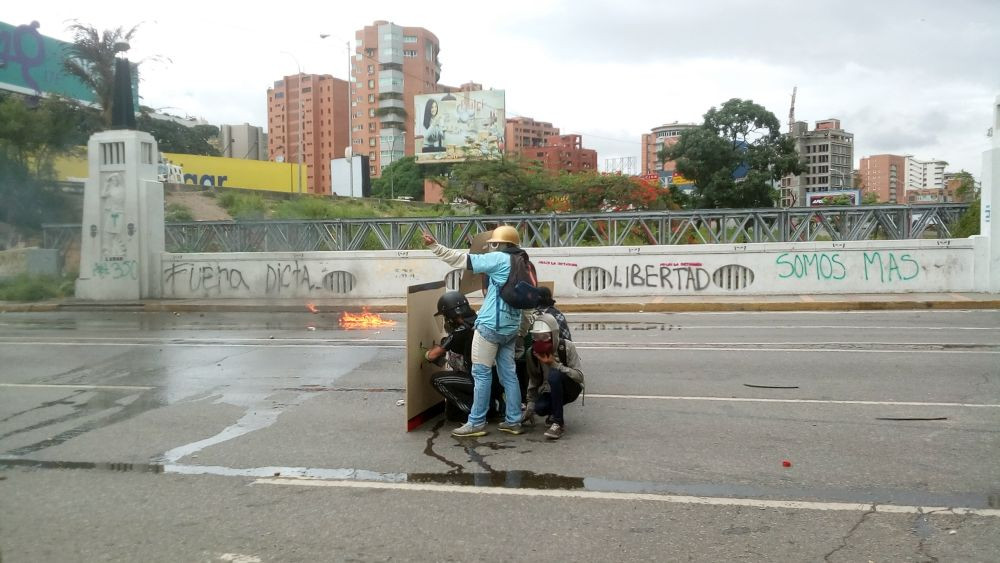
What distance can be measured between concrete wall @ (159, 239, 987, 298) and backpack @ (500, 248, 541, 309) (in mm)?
13989

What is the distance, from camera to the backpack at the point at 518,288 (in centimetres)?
604

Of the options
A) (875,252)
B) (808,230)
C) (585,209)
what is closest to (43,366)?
(875,252)

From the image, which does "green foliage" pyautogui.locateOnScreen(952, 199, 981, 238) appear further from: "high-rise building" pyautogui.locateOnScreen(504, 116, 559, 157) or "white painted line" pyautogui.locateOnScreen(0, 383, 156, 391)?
"high-rise building" pyautogui.locateOnScreen(504, 116, 559, 157)

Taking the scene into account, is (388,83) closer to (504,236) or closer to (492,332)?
(504,236)

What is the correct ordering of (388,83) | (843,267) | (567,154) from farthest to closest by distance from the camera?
1. (567,154)
2. (388,83)
3. (843,267)

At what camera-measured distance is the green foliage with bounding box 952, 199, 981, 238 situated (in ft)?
68.7

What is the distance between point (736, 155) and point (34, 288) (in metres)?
30.6

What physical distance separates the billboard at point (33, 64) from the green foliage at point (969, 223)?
40013 millimetres

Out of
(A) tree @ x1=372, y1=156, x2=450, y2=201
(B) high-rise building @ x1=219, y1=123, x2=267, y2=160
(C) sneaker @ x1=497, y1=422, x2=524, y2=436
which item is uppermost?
(B) high-rise building @ x1=219, y1=123, x2=267, y2=160

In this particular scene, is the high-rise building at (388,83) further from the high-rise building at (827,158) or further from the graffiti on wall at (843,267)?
the graffiti on wall at (843,267)

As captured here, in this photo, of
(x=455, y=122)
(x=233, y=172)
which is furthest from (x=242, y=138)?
(x=233, y=172)

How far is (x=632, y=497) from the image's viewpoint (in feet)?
16.6

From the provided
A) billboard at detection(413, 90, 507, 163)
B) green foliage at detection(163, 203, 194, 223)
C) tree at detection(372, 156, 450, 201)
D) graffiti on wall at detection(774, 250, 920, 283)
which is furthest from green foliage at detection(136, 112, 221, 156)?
graffiti on wall at detection(774, 250, 920, 283)

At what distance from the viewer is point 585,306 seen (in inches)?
721
